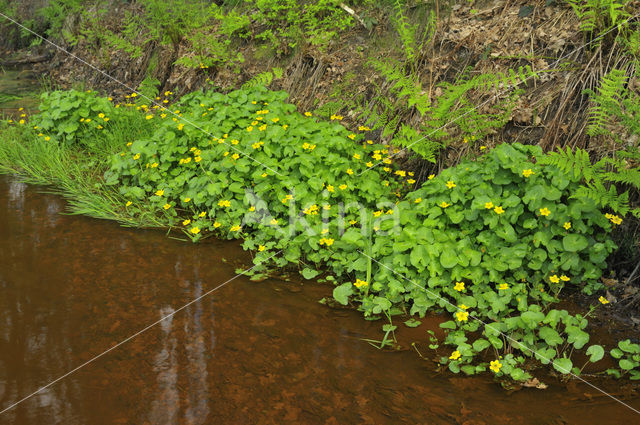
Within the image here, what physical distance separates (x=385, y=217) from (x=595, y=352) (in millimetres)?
1513

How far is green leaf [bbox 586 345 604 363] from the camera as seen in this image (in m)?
2.54

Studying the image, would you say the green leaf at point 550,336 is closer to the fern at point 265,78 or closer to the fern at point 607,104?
the fern at point 607,104

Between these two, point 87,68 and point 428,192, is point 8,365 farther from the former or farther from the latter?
point 87,68

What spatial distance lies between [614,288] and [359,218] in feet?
5.79

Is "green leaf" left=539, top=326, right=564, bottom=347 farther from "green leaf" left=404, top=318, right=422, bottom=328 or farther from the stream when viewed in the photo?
"green leaf" left=404, top=318, right=422, bottom=328

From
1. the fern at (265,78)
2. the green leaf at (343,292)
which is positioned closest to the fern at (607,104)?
the green leaf at (343,292)

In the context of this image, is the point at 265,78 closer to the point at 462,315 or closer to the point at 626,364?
the point at 462,315

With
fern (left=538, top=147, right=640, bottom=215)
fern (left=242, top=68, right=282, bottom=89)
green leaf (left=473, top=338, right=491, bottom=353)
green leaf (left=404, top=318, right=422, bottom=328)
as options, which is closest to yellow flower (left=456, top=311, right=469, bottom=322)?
green leaf (left=473, top=338, right=491, bottom=353)

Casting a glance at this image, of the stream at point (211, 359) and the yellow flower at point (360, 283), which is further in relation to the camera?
the yellow flower at point (360, 283)

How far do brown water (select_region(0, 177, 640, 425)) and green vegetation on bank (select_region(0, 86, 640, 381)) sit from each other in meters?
0.19

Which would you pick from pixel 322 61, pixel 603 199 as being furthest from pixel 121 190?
pixel 603 199

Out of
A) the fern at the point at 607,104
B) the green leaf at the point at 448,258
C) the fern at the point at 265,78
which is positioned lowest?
the green leaf at the point at 448,258

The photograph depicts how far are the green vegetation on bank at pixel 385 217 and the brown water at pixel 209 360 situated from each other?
0.19 meters

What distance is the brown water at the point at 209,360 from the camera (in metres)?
2.37
